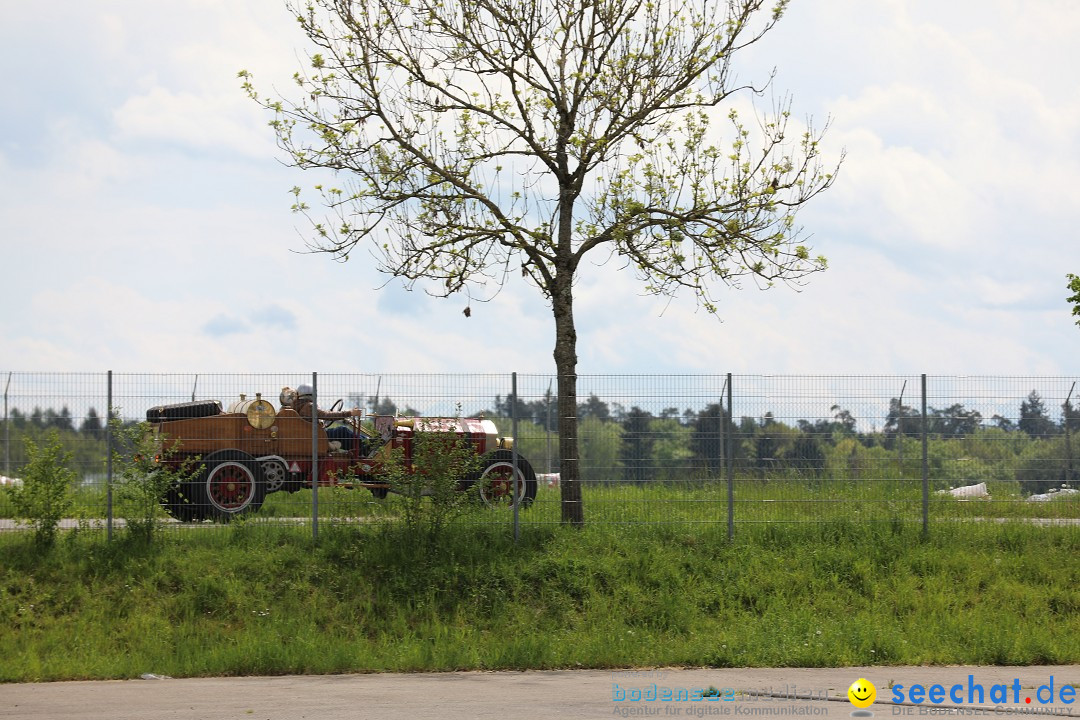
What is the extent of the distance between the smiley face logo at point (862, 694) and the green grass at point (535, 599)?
161cm

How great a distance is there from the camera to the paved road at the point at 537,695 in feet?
32.5

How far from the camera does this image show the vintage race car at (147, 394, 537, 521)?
1708cm

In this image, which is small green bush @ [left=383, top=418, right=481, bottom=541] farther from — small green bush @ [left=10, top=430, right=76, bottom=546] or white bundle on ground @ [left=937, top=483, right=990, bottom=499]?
white bundle on ground @ [left=937, top=483, right=990, bottom=499]

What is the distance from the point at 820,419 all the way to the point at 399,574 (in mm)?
6710

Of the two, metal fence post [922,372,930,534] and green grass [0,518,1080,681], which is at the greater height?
metal fence post [922,372,930,534]

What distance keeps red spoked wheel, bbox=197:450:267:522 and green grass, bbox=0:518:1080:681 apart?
641mm

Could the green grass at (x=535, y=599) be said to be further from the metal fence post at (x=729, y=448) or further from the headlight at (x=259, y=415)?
the headlight at (x=259, y=415)

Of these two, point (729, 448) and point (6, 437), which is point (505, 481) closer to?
point (729, 448)

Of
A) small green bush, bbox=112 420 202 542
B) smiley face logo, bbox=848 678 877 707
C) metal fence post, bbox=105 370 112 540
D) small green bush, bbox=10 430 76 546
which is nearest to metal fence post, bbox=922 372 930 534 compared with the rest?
smiley face logo, bbox=848 678 877 707

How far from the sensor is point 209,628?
14.2 meters

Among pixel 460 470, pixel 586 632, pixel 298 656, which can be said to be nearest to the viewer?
pixel 298 656

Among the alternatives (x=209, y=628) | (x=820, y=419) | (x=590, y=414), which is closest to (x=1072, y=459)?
(x=820, y=419)

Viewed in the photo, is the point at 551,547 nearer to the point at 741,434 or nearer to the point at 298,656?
the point at 741,434

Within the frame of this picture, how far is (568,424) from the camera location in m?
17.0
